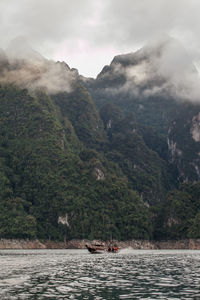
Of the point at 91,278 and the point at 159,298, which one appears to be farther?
the point at 91,278

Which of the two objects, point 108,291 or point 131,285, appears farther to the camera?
point 131,285

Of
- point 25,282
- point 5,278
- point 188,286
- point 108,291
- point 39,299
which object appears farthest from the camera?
point 5,278

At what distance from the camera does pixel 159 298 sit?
5038 cm

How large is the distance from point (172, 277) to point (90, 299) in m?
26.7

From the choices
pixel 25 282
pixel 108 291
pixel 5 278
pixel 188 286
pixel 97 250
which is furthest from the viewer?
pixel 97 250

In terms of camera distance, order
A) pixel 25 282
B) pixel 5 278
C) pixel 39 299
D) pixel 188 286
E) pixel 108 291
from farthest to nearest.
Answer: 1. pixel 5 278
2. pixel 25 282
3. pixel 188 286
4. pixel 108 291
5. pixel 39 299

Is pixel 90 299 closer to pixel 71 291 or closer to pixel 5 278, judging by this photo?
pixel 71 291

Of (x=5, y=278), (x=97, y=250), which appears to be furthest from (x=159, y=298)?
(x=97, y=250)

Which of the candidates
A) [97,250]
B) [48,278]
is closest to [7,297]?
[48,278]

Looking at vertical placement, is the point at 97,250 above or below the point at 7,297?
above

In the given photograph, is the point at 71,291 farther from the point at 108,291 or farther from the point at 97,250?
the point at 97,250

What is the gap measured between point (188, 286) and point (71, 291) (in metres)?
15.5

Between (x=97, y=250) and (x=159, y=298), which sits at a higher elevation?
(x=97, y=250)

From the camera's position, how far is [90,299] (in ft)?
164
